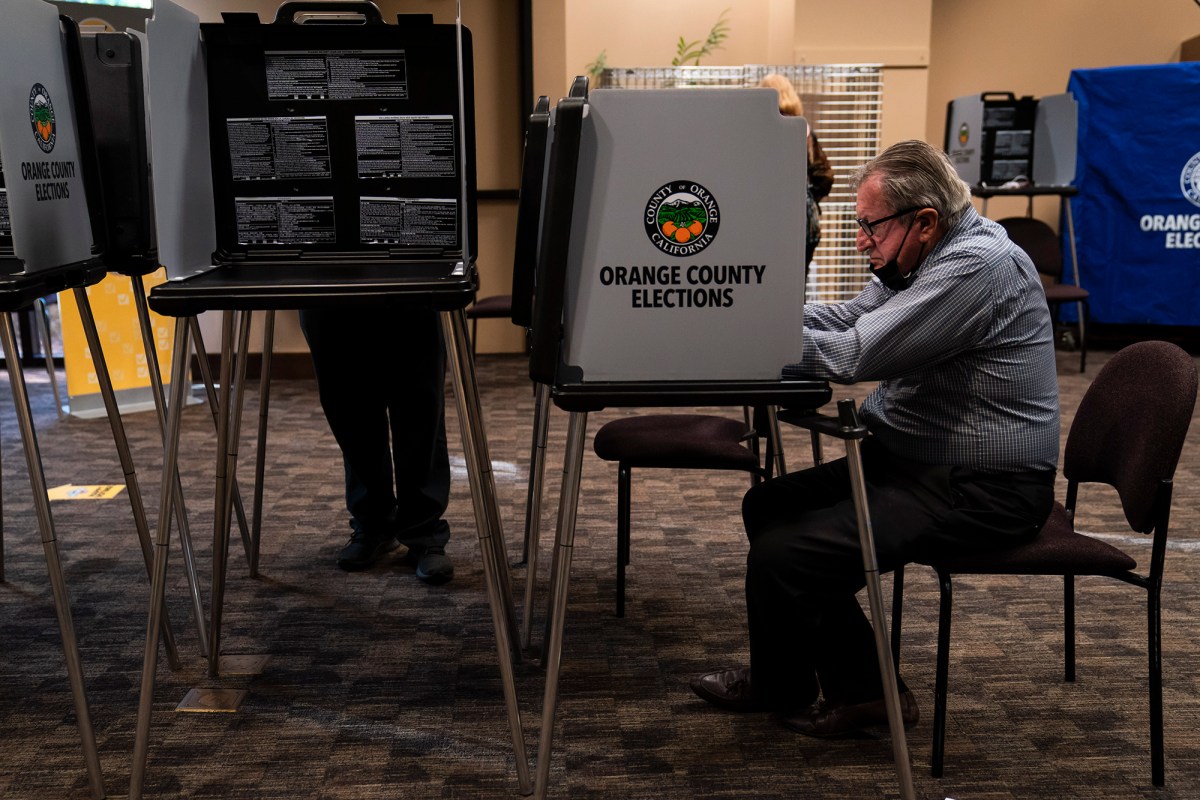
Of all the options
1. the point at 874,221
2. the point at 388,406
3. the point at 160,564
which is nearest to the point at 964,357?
the point at 874,221

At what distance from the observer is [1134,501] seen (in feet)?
6.07

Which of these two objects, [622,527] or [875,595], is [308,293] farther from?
[622,527]

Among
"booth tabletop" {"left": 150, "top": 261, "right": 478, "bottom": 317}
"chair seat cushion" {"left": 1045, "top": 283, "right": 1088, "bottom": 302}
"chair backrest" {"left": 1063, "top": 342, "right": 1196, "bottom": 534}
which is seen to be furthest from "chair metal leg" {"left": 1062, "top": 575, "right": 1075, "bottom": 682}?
"chair seat cushion" {"left": 1045, "top": 283, "right": 1088, "bottom": 302}

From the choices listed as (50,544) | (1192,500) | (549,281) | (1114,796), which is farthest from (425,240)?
(1192,500)

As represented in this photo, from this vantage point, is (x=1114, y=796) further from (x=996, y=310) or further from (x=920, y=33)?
(x=920, y=33)

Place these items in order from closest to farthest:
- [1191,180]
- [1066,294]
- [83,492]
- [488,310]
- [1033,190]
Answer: [83,492] → [488,310] → [1066,294] → [1033,190] → [1191,180]

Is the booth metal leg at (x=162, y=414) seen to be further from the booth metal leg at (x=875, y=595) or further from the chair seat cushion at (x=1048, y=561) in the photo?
the chair seat cushion at (x=1048, y=561)

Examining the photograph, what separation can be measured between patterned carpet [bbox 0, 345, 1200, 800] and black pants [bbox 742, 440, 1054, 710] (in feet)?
0.46

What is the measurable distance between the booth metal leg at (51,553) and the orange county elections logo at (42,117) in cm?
35

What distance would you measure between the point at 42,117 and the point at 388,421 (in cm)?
123

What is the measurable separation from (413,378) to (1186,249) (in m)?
5.17

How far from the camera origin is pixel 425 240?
2143 millimetres

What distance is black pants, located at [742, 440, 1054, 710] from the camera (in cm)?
186

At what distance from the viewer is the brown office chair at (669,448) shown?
8.25 feet
